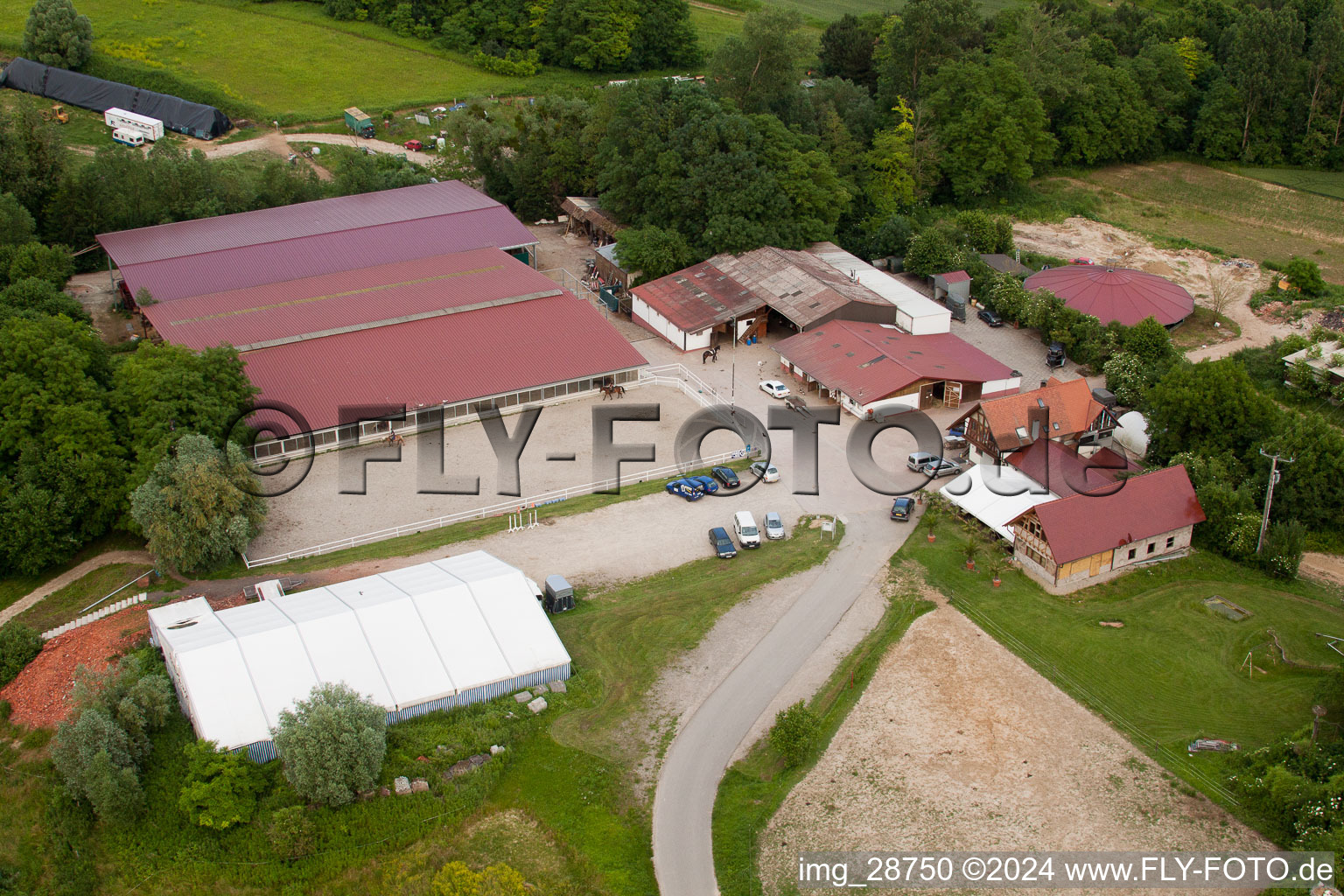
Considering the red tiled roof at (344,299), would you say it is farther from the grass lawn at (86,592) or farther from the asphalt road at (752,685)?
the asphalt road at (752,685)

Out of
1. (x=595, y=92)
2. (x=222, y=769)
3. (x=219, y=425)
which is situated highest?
(x=595, y=92)

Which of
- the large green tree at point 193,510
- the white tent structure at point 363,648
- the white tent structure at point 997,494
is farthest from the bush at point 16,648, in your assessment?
the white tent structure at point 997,494

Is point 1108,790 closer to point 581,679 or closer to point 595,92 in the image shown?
point 581,679

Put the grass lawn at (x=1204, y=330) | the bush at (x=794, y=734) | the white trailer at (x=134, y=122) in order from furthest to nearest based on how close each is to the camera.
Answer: the white trailer at (x=134, y=122), the grass lawn at (x=1204, y=330), the bush at (x=794, y=734)

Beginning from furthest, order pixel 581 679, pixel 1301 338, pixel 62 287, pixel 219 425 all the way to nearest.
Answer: pixel 62 287 < pixel 1301 338 < pixel 219 425 < pixel 581 679

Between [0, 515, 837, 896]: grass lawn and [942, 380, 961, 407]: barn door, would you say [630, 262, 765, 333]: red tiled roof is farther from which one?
[0, 515, 837, 896]: grass lawn

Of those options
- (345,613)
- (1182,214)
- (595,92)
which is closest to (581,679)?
(345,613)

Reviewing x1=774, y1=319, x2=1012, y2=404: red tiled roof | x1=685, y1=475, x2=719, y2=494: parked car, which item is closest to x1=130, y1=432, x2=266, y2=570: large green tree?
x1=685, y1=475, x2=719, y2=494: parked car
